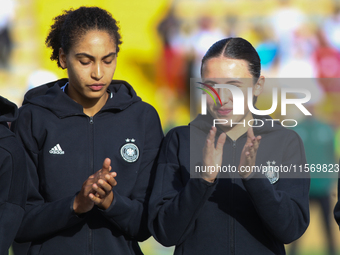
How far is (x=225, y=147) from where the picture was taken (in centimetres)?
247

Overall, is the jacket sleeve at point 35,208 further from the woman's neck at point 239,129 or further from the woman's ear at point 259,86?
the woman's ear at point 259,86

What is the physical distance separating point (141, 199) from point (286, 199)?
2.29 feet

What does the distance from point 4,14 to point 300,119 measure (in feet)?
20.8

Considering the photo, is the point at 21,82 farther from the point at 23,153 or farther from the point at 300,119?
the point at 23,153

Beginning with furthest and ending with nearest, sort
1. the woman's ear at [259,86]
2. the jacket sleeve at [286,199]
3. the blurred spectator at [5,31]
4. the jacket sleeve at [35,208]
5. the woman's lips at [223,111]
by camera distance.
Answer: the blurred spectator at [5,31] → the woman's ear at [259,86] → the woman's lips at [223,111] → the jacket sleeve at [35,208] → the jacket sleeve at [286,199]

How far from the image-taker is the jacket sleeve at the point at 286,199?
217 centimetres

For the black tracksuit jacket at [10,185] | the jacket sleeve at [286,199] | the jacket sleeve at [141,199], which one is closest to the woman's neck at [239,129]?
the jacket sleeve at [286,199]

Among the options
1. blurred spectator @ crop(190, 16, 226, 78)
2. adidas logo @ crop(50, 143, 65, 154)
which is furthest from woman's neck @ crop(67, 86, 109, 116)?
blurred spectator @ crop(190, 16, 226, 78)

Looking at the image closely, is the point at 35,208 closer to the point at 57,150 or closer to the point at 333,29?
the point at 57,150

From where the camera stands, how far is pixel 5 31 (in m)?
9.51

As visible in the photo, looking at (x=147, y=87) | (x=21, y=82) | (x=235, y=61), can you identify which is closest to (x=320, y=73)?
(x=147, y=87)

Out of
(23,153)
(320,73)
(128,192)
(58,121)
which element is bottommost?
(128,192)

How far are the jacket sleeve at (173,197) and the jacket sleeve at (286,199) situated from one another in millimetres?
202

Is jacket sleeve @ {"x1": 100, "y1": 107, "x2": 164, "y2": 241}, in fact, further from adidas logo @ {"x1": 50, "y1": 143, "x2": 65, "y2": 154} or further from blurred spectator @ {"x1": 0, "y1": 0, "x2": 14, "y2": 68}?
blurred spectator @ {"x1": 0, "y1": 0, "x2": 14, "y2": 68}
